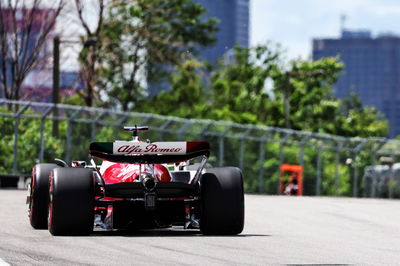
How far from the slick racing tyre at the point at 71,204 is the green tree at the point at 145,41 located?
Result: 36.1 m

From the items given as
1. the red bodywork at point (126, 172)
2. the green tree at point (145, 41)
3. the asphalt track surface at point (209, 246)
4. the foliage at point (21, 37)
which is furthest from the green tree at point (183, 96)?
the red bodywork at point (126, 172)

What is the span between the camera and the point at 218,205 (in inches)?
490

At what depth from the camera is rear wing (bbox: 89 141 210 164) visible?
39.6ft

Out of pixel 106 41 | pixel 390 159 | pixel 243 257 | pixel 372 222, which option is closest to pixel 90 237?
pixel 243 257

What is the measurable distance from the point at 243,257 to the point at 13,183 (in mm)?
22708

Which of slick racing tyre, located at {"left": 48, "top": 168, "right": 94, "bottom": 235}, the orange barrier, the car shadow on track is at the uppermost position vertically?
slick racing tyre, located at {"left": 48, "top": 168, "right": 94, "bottom": 235}

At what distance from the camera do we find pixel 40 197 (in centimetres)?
1285

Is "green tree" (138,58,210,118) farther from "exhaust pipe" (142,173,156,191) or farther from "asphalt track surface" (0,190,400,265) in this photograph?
"exhaust pipe" (142,173,156,191)

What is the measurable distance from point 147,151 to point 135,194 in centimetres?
48

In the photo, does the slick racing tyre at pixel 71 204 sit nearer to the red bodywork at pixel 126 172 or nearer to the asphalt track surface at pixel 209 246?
the asphalt track surface at pixel 209 246

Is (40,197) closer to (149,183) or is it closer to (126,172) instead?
(126,172)

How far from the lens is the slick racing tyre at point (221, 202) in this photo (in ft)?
40.7

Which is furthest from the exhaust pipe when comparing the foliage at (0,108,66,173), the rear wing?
the foliage at (0,108,66,173)

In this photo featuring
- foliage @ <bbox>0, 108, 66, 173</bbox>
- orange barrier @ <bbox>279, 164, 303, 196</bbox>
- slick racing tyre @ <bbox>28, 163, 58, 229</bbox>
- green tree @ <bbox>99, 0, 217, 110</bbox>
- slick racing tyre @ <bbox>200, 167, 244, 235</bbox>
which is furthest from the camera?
green tree @ <bbox>99, 0, 217, 110</bbox>
